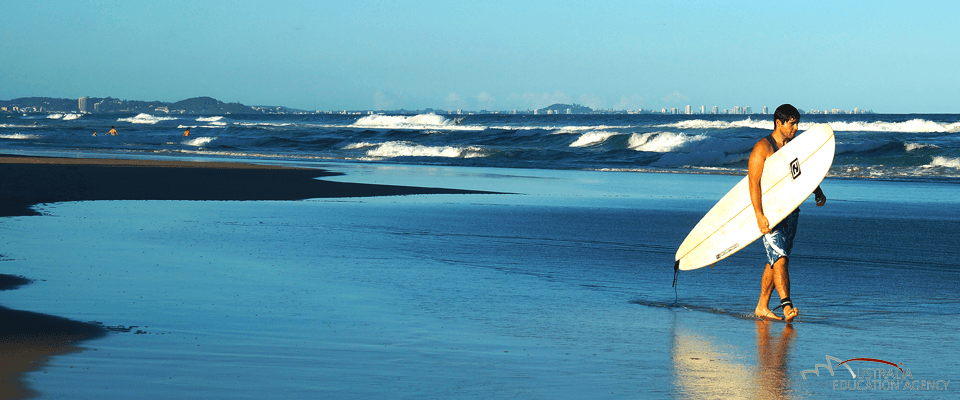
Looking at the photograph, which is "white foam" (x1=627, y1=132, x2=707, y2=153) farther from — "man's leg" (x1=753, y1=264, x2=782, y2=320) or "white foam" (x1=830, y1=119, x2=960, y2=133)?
"man's leg" (x1=753, y1=264, x2=782, y2=320)

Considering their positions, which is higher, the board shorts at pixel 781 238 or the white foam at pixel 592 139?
the white foam at pixel 592 139

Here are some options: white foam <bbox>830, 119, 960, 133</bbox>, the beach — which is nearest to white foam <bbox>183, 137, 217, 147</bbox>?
the beach

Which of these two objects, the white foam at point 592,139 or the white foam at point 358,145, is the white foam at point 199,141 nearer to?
the white foam at point 358,145

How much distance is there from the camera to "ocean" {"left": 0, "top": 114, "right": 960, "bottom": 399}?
3428 mm

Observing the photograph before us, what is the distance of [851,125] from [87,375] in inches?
2292

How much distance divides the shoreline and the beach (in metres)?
1.05

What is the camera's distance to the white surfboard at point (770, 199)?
5145mm

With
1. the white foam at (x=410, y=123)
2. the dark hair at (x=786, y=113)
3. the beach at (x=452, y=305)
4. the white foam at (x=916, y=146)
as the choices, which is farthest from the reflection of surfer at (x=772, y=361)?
the white foam at (x=410, y=123)

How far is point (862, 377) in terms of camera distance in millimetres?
3541

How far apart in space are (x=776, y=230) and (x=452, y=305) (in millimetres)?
2011

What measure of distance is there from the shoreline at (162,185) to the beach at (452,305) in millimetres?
1047

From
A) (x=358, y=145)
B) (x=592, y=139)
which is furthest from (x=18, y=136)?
(x=592, y=139)

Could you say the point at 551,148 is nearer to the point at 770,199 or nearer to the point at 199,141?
the point at 199,141

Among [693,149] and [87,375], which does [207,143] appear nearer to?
[693,149]
